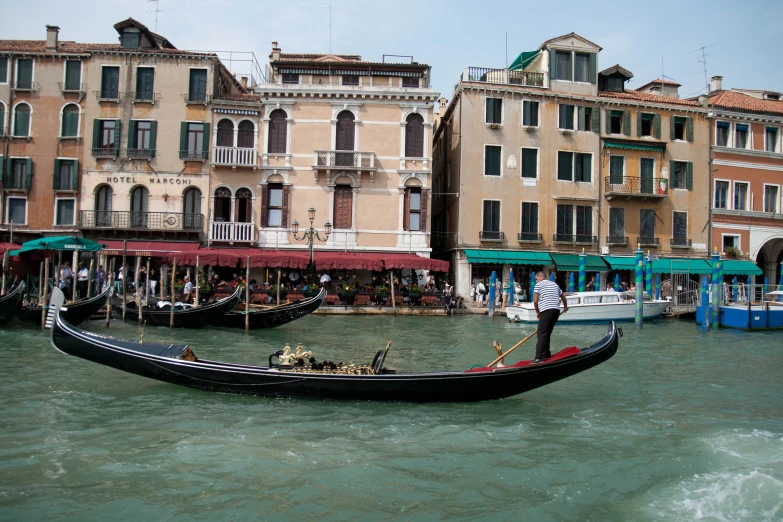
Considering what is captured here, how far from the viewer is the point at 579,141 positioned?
2073 centimetres

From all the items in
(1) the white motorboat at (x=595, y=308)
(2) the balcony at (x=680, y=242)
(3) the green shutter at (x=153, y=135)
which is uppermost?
(3) the green shutter at (x=153, y=135)

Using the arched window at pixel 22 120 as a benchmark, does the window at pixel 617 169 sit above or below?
below

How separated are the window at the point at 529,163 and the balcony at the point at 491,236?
2294 mm

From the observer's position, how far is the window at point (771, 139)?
22031 millimetres

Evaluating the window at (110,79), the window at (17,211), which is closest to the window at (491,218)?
the window at (110,79)

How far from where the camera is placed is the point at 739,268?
21.0 meters

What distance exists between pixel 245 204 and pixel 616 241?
42.1ft

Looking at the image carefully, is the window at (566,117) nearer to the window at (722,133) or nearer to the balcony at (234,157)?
the window at (722,133)

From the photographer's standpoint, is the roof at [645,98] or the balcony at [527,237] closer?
the balcony at [527,237]

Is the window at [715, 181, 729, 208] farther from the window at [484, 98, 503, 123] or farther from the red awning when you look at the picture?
the red awning

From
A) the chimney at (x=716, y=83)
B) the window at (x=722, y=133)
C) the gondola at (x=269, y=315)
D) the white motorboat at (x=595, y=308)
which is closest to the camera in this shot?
the gondola at (x=269, y=315)

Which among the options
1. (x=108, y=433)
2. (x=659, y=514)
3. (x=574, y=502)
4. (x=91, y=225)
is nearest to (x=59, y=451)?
(x=108, y=433)

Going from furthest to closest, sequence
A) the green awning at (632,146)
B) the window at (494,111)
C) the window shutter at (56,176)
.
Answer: the green awning at (632,146) → the window at (494,111) → the window shutter at (56,176)

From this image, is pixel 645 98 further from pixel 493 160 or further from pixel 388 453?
pixel 388 453
